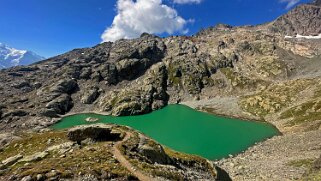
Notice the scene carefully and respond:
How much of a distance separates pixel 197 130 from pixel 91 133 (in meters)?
90.5

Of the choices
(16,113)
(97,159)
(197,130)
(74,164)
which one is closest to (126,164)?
(97,159)

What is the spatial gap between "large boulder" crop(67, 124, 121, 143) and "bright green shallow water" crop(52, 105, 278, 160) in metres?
47.7

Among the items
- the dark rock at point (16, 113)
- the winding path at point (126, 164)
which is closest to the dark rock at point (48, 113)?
the dark rock at point (16, 113)

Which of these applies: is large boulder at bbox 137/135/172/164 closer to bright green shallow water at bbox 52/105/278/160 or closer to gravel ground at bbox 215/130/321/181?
gravel ground at bbox 215/130/321/181

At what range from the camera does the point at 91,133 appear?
127ft

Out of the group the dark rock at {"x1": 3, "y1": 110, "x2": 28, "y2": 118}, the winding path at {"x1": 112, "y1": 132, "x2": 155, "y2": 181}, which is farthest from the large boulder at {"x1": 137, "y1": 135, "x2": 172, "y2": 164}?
the dark rock at {"x1": 3, "y1": 110, "x2": 28, "y2": 118}

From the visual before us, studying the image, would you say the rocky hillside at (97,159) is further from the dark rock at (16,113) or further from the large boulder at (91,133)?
the dark rock at (16,113)

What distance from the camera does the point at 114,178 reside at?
2578 cm

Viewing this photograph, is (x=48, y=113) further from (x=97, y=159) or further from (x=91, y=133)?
(x=97, y=159)

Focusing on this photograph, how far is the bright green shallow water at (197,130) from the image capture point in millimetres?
93375

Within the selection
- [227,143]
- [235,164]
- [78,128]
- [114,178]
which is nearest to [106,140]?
[78,128]

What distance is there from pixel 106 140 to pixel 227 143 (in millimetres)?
65525

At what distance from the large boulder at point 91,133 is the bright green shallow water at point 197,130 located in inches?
1879

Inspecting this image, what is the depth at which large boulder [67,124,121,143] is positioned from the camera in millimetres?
38219
